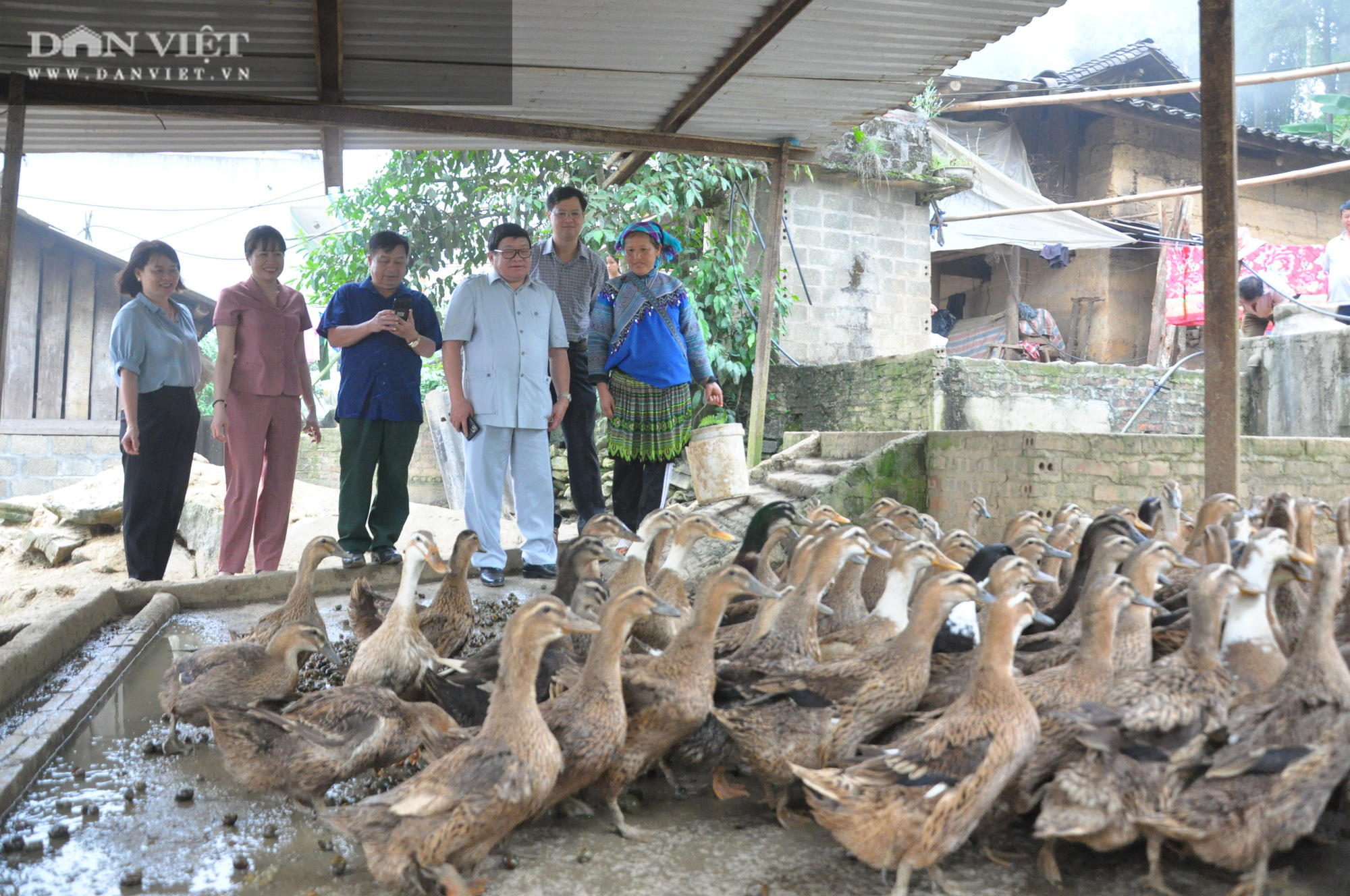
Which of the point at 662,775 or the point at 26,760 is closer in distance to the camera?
the point at 26,760

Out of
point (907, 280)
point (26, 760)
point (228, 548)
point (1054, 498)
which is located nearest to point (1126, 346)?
point (907, 280)

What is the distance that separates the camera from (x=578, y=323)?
7867mm

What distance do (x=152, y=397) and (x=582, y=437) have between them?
10.2 ft

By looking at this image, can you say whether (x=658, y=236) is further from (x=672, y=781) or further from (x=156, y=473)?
(x=672, y=781)

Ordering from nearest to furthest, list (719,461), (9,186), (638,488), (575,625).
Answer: (575,625), (9,186), (638,488), (719,461)

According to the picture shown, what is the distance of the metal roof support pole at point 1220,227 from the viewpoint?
18.0ft

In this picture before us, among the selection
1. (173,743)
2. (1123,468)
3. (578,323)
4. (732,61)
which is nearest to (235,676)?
(173,743)

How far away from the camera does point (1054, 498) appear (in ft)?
27.6

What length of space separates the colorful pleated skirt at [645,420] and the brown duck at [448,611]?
226 centimetres

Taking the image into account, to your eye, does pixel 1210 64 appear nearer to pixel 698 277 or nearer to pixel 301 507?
pixel 698 277

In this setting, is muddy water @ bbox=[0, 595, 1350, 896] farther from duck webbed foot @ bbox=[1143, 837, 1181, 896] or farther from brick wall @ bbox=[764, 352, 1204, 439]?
brick wall @ bbox=[764, 352, 1204, 439]

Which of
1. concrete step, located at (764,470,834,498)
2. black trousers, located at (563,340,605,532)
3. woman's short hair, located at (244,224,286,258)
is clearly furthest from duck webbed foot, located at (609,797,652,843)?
concrete step, located at (764,470,834,498)

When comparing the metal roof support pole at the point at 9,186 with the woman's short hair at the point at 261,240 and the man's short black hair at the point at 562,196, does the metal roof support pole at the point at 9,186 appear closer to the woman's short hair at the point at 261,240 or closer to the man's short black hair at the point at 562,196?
the woman's short hair at the point at 261,240

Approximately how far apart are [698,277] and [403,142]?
547cm
